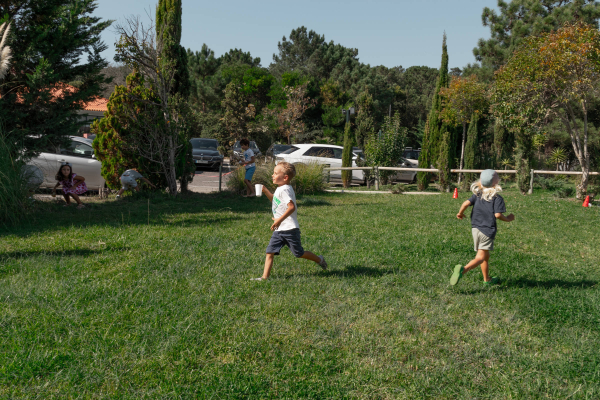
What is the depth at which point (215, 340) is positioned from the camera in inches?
137

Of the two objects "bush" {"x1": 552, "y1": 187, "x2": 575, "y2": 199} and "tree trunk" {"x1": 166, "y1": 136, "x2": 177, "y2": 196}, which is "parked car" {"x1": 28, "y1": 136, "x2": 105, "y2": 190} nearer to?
"tree trunk" {"x1": 166, "y1": 136, "x2": 177, "y2": 196}

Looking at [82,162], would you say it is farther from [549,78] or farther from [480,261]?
[549,78]

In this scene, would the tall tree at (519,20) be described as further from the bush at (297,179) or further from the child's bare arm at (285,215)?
the child's bare arm at (285,215)

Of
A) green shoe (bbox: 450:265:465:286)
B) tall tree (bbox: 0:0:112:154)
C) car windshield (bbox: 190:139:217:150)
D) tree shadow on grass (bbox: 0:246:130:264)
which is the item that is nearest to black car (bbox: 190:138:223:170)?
car windshield (bbox: 190:139:217:150)

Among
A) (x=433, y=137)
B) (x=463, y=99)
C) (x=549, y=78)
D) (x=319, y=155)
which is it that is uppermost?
(x=463, y=99)

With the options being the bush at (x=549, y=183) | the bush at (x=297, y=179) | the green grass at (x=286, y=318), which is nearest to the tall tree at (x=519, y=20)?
the bush at (x=549, y=183)

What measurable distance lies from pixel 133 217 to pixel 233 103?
2108 centimetres

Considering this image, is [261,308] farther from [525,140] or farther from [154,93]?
[525,140]

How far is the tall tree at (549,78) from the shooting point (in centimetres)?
1173

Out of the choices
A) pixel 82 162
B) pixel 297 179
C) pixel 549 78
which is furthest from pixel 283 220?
pixel 549 78

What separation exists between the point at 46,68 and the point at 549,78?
12.2 m

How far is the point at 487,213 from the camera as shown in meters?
5.11

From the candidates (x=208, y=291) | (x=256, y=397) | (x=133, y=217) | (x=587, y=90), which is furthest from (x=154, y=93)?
(x=587, y=90)

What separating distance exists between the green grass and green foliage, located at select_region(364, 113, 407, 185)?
9620 mm
